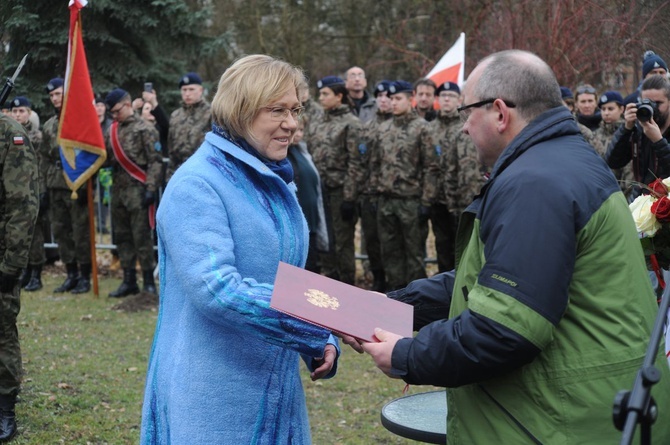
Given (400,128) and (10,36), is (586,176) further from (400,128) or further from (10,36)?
(10,36)

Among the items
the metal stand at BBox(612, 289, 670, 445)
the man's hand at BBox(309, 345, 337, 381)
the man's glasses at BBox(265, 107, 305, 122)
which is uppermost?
the man's glasses at BBox(265, 107, 305, 122)

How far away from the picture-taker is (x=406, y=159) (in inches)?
424

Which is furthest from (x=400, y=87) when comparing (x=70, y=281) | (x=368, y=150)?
(x=70, y=281)

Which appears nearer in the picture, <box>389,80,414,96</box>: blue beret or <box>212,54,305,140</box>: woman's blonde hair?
<box>212,54,305,140</box>: woman's blonde hair

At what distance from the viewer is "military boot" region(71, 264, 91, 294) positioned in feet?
39.7

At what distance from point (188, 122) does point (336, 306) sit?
29.5 feet

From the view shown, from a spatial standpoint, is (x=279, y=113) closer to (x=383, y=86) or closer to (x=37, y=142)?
(x=383, y=86)

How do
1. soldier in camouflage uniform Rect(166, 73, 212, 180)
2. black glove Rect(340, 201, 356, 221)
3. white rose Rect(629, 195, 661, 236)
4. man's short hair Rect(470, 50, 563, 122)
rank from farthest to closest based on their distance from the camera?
soldier in camouflage uniform Rect(166, 73, 212, 180), black glove Rect(340, 201, 356, 221), white rose Rect(629, 195, 661, 236), man's short hair Rect(470, 50, 563, 122)

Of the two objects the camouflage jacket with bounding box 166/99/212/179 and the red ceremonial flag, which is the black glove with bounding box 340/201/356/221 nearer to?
the camouflage jacket with bounding box 166/99/212/179

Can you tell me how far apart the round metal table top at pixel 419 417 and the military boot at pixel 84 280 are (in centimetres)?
910

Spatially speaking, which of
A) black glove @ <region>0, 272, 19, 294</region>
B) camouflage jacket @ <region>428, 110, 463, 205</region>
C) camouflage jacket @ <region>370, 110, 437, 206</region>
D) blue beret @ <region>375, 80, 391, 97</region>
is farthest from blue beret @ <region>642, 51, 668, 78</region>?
black glove @ <region>0, 272, 19, 294</region>

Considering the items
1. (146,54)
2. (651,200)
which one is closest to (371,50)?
(146,54)

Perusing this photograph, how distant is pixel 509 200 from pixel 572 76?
12592 millimetres

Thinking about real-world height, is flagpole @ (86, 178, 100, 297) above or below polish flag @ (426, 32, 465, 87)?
below
